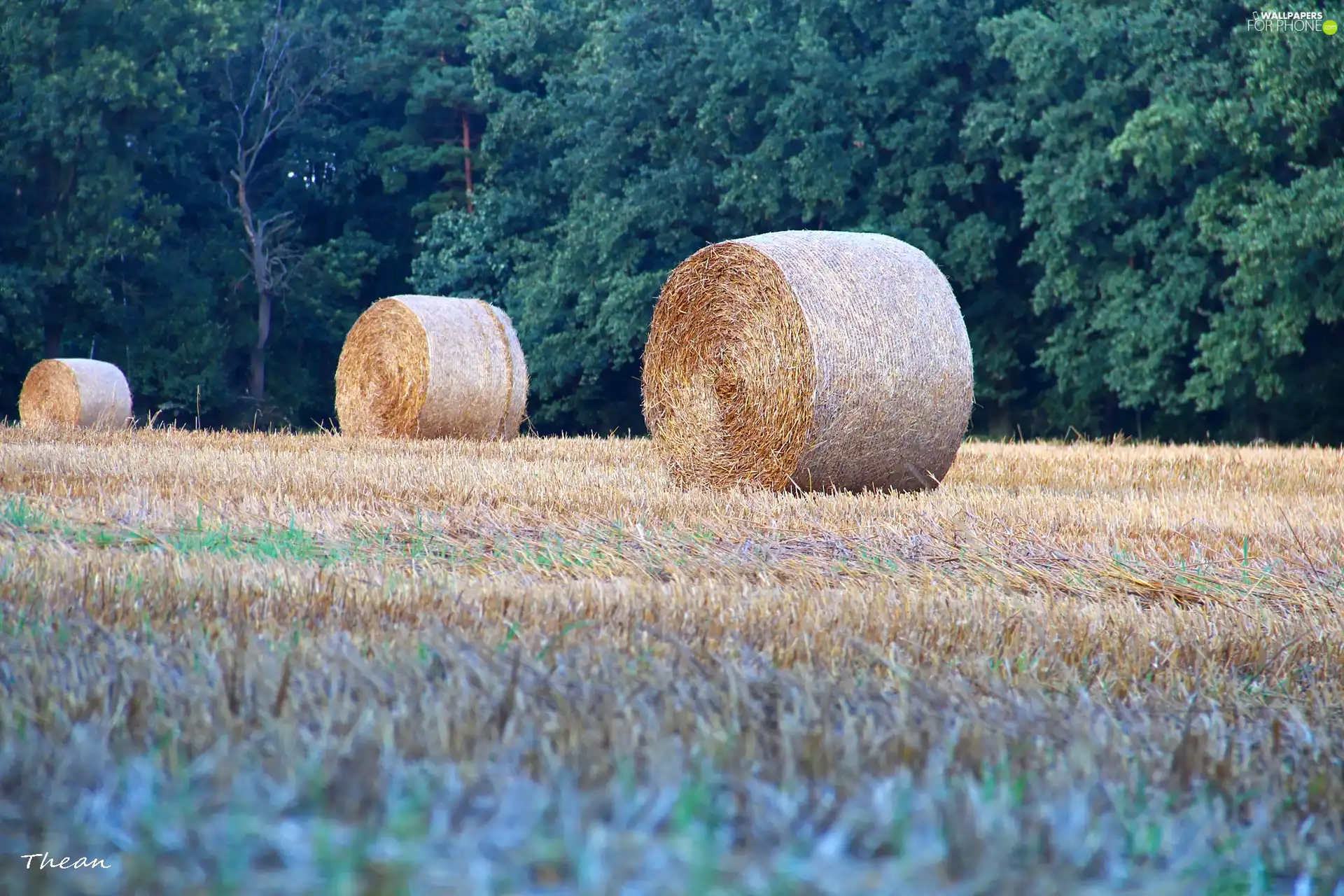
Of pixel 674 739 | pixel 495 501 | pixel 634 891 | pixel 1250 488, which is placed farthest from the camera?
pixel 1250 488

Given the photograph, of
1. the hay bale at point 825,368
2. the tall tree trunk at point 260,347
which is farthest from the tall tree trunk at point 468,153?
the hay bale at point 825,368

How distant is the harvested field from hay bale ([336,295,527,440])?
347 inches

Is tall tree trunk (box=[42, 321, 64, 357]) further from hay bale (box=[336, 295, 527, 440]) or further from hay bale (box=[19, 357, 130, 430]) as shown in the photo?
hay bale (box=[336, 295, 527, 440])

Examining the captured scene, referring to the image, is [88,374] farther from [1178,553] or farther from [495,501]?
[1178,553]

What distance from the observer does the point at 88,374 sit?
17969 mm

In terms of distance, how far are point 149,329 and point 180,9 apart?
6083 millimetres

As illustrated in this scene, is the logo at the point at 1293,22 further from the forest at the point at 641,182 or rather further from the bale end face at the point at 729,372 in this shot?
the bale end face at the point at 729,372

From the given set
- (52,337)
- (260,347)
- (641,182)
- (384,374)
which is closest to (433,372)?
(384,374)

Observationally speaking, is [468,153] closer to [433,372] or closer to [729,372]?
[433,372]

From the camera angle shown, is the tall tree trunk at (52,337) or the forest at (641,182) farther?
the tall tree trunk at (52,337)

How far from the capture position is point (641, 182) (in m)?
23.9

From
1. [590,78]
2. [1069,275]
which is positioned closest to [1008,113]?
[1069,275]

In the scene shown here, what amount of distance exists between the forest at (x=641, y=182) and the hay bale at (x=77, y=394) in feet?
16.4

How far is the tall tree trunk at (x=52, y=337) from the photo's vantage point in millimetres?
25734
